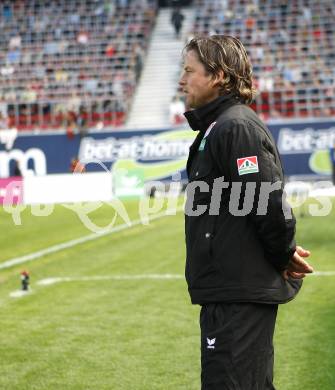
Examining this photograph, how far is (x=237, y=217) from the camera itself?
3.62m

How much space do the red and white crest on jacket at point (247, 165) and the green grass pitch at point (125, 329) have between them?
9.31ft


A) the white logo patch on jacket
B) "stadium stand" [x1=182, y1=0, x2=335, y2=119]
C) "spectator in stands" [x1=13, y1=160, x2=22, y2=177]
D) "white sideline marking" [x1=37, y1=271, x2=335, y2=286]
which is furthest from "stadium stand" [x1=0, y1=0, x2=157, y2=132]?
the white logo patch on jacket

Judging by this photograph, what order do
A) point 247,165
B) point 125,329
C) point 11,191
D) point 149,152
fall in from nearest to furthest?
1. point 247,165
2. point 125,329
3. point 11,191
4. point 149,152

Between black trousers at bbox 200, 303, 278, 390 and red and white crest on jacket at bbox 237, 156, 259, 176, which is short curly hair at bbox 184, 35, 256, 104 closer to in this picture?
red and white crest on jacket at bbox 237, 156, 259, 176

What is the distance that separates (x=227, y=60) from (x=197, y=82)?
6.3 inches

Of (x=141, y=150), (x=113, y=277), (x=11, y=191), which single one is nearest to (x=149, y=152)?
(x=141, y=150)

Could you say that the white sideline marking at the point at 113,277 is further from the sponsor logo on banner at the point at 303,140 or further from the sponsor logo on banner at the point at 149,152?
the sponsor logo on banner at the point at 303,140

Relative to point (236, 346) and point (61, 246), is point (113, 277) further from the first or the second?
point (236, 346)

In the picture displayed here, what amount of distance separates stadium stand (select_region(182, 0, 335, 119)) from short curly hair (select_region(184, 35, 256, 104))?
2832 centimetres

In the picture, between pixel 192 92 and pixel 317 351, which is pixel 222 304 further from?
pixel 317 351

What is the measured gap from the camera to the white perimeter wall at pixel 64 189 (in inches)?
987

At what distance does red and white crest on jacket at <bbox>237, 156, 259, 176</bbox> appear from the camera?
350 centimetres

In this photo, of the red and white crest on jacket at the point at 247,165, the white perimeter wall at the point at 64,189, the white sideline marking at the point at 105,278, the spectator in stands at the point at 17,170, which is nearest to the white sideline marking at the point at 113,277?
the white sideline marking at the point at 105,278

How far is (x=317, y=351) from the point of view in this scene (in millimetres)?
6875
